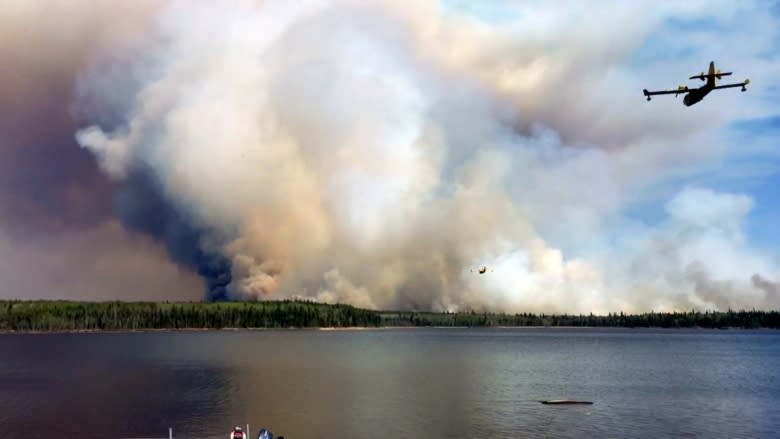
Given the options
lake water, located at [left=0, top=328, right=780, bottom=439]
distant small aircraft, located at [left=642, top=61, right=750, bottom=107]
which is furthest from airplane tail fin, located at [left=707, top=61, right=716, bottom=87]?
lake water, located at [left=0, top=328, right=780, bottom=439]

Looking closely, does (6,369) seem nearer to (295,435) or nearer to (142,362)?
(142,362)

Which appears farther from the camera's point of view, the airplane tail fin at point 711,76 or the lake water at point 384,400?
the lake water at point 384,400

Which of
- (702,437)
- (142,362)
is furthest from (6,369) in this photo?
(702,437)

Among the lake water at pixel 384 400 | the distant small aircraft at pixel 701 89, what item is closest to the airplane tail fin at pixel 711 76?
the distant small aircraft at pixel 701 89

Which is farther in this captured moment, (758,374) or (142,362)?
(142,362)

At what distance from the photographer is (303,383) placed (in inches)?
5133

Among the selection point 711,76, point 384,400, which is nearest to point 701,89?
point 711,76

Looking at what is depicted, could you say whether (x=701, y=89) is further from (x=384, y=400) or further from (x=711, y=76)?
(x=384, y=400)

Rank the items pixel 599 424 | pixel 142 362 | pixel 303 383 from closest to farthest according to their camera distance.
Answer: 1. pixel 599 424
2. pixel 303 383
3. pixel 142 362

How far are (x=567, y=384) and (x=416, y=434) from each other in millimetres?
63969

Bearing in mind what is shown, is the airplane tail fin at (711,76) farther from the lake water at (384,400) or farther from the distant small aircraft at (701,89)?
the lake water at (384,400)

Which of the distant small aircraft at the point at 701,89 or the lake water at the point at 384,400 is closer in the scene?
the distant small aircraft at the point at 701,89

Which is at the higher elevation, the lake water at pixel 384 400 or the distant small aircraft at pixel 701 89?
the distant small aircraft at pixel 701 89

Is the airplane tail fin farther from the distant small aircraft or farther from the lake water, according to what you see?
the lake water
